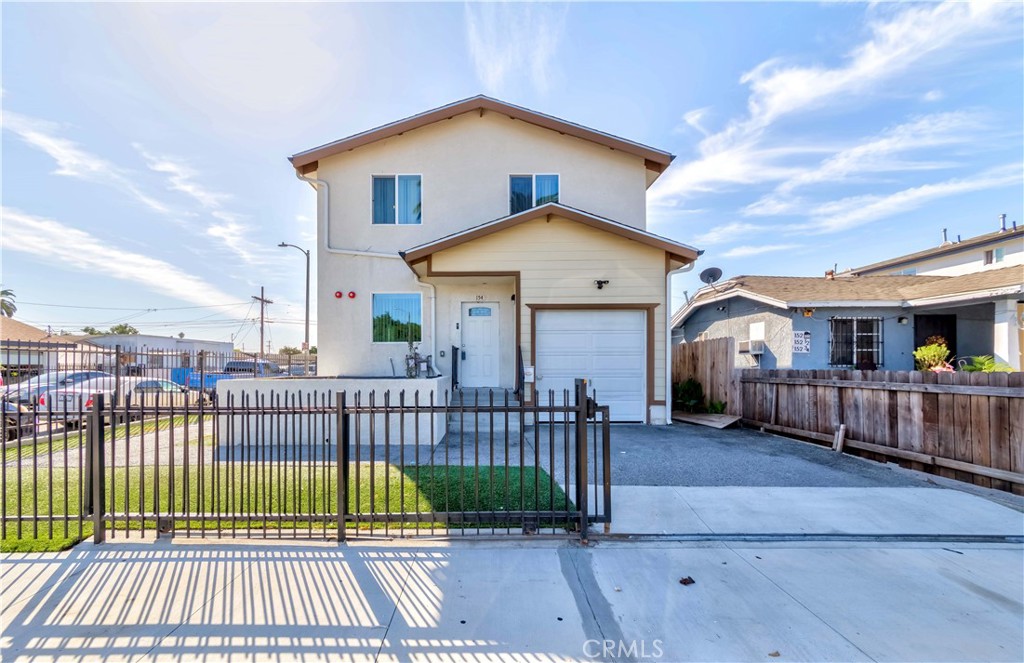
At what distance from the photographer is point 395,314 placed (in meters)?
11.0

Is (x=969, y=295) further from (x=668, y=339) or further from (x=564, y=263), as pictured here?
(x=564, y=263)

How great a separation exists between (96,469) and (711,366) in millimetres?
11422

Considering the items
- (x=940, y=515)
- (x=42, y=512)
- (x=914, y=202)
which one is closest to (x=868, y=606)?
(x=940, y=515)

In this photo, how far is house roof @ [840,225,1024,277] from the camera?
19.9 m

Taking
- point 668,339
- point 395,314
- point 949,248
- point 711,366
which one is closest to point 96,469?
point 395,314

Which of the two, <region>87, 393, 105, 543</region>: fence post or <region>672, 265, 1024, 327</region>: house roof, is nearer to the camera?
<region>87, 393, 105, 543</region>: fence post

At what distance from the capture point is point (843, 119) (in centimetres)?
1139

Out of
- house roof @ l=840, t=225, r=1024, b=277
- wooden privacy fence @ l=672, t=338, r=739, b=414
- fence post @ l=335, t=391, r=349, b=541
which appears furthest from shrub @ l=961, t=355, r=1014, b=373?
fence post @ l=335, t=391, r=349, b=541

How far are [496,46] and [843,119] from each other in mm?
10060

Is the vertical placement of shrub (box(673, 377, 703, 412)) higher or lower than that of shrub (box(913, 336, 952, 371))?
lower

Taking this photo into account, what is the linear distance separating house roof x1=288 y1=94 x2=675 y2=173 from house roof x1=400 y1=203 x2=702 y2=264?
10.9ft

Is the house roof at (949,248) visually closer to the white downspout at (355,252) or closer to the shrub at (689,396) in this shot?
the shrub at (689,396)

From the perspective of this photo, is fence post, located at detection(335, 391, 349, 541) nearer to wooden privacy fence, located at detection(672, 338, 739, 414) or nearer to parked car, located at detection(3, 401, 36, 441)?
parked car, located at detection(3, 401, 36, 441)

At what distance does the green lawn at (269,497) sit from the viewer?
373 centimetres
